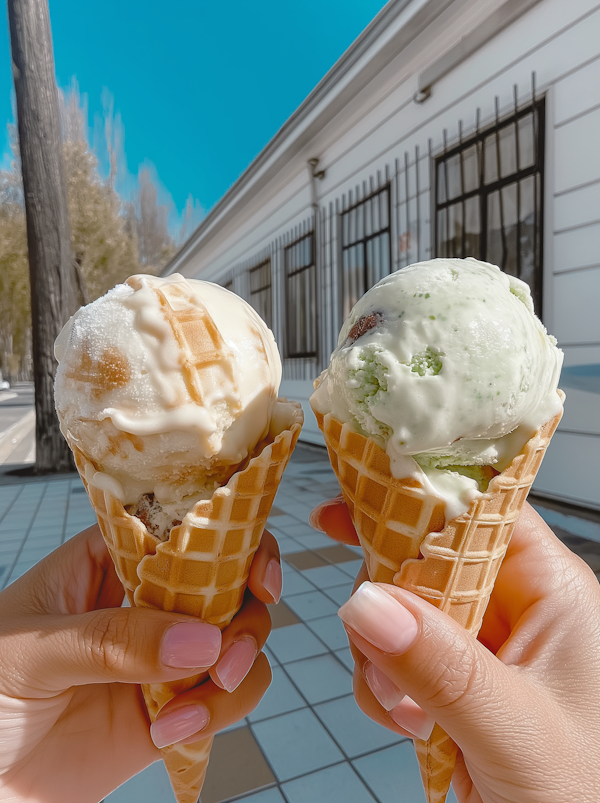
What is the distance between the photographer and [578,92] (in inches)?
139

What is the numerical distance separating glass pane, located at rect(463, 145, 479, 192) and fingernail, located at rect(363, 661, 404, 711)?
4257mm

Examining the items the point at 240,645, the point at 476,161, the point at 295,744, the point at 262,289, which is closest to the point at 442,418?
the point at 240,645

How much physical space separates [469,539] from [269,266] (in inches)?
348

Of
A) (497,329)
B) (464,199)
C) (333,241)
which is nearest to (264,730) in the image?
(497,329)

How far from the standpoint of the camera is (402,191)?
5.34 m

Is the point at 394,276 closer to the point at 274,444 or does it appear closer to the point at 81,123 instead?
the point at 274,444

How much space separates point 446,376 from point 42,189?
21.4 ft

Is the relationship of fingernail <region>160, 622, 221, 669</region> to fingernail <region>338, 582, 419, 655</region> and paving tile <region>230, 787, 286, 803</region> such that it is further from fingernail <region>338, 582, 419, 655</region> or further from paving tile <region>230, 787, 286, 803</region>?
paving tile <region>230, 787, 286, 803</region>

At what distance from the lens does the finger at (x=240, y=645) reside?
1.23 m

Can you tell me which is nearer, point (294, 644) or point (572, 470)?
point (294, 644)

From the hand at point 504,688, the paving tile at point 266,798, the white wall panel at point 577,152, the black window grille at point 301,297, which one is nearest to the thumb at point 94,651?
the hand at point 504,688

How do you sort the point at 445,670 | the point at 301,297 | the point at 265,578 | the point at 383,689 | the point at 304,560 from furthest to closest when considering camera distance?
the point at 301,297, the point at 304,560, the point at 265,578, the point at 383,689, the point at 445,670

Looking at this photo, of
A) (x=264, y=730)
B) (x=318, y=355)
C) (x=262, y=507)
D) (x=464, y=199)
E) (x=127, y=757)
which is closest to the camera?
(x=262, y=507)

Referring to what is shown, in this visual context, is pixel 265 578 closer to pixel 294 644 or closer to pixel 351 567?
pixel 294 644
